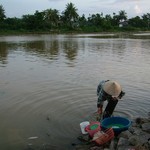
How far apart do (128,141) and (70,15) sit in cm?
7893

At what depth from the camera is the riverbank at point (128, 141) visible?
554 centimetres

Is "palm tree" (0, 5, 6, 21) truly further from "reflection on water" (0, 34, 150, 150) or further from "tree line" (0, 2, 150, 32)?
"reflection on water" (0, 34, 150, 150)

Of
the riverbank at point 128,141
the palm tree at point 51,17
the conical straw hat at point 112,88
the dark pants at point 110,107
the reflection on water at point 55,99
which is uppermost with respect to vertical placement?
the palm tree at point 51,17

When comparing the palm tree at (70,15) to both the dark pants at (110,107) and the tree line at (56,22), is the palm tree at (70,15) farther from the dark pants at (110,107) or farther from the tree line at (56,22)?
the dark pants at (110,107)

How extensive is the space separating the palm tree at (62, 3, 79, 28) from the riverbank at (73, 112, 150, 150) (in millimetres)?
76228

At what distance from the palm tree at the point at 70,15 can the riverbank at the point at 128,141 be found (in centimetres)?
7623

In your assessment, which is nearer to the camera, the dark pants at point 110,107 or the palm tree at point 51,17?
the dark pants at point 110,107

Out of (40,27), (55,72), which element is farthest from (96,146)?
(40,27)

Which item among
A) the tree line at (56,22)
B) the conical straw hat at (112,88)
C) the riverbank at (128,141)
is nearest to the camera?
the riverbank at (128,141)

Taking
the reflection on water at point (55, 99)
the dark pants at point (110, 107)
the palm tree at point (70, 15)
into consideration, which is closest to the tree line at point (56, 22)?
the palm tree at point (70, 15)

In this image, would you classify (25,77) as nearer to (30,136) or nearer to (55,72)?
(55,72)

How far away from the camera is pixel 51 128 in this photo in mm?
7234

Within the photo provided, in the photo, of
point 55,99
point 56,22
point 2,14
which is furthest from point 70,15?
point 55,99

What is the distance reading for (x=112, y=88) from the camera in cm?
636
